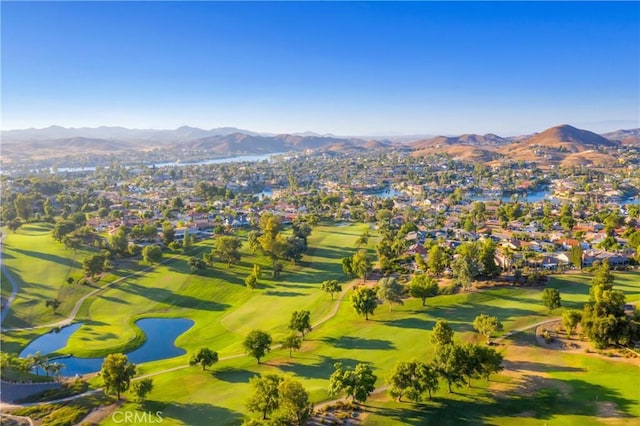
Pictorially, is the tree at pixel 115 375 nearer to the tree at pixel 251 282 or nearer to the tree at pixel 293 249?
the tree at pixel 251 282

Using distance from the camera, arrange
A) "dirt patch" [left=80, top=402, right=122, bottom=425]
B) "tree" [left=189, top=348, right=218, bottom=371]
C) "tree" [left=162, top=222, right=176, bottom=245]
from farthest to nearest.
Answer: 1. "tree" [left=162, top=222, right=176, bottom=245]
2. "tree" [left=189, top=348, right=218, bottom=371]
3. "dirt patch" [left=80, top=402, right=122, bottom=425]

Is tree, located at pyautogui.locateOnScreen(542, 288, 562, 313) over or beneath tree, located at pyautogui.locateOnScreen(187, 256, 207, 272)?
over

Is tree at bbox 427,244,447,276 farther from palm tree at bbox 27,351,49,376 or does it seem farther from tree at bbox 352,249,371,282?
palm tree at bbox 27,351,49,376

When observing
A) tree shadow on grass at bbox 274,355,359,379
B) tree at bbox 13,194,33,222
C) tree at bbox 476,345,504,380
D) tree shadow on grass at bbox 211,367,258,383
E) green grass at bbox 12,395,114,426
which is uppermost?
tree at bbox 13,194,33,222

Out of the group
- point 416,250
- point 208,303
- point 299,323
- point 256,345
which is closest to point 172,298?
point 208,303

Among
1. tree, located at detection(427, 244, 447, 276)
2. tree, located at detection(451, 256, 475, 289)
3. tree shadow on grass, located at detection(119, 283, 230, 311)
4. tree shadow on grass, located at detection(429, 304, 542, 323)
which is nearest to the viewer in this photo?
tree shadow on grass, located at detection(429, 304, 542, 323)

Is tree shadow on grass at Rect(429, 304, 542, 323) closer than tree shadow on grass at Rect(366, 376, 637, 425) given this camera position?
No

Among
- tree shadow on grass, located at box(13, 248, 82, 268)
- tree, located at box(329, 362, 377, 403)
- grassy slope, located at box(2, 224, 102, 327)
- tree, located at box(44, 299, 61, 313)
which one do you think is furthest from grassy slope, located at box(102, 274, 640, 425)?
tree shadow on grass, located at box(13, 248, 82, 268)

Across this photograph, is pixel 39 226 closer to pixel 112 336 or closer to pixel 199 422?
pixel 112 336
